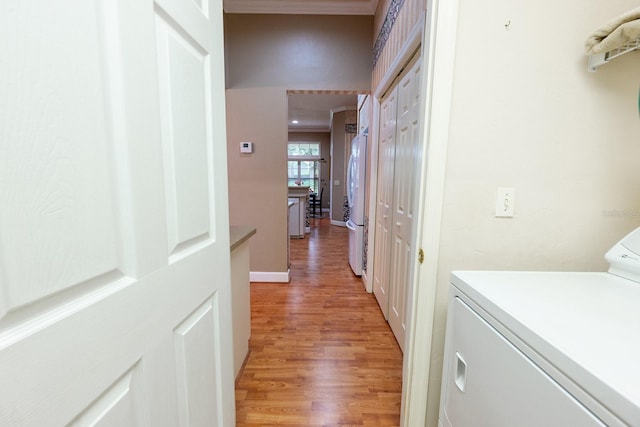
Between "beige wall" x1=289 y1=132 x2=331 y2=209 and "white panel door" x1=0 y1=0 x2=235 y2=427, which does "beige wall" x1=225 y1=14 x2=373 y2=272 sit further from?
"beige wall" x1=289 y1=132 x2=331 y2=209

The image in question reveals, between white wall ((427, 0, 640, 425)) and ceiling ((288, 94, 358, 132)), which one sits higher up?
ceiling ((288, 94, 358, 132))

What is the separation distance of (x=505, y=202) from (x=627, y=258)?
368 mm

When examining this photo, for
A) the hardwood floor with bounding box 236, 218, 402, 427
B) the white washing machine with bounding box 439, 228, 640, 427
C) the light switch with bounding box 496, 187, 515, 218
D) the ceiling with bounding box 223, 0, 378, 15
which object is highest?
the ceiling with bounding box 223, 0, 378, 15

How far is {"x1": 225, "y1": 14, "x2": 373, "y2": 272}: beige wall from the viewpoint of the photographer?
2707 mm

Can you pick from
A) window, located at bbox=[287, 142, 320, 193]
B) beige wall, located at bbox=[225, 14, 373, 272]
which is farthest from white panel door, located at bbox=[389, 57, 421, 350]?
window, located at bbox=[287, 142, 320, 193]

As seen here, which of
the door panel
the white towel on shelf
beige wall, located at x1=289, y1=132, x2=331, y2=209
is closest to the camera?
the door panel

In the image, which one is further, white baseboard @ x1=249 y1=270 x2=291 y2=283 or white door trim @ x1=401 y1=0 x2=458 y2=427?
white baseboard @ x1=249 y1=270 x2=291 y2=283

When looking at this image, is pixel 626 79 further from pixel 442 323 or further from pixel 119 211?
pixel 119 211

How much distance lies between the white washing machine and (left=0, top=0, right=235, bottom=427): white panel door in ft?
2.63

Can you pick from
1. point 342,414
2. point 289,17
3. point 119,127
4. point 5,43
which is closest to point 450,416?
point 342,414

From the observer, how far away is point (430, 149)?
3.14 ft

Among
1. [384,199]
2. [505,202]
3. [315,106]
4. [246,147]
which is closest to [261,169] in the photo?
[246,147]

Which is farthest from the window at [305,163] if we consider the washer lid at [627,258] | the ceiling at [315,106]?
the washer lid at [627,258]

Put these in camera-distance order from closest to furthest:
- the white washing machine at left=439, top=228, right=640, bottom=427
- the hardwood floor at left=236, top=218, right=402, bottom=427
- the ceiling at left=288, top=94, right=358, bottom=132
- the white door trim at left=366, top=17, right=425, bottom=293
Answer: the white washing machine at left=439, top=228, right=640, bottom=427
the hardwood floor at left=236, top=218, right=402, bottom=427
the white door trim at left=366, top=17, right=425, bottom=293
the ceiling at left=288, top=94, right=358, bottom=132
